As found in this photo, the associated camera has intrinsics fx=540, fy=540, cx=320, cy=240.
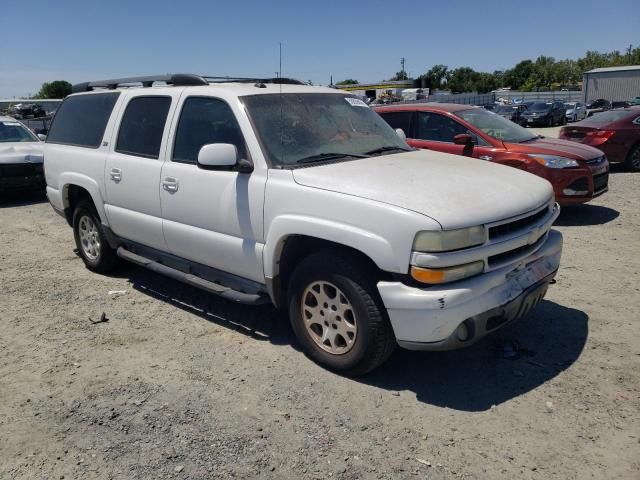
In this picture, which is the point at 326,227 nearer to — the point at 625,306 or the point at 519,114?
the point at 625,306

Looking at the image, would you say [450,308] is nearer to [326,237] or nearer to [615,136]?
[326,237]

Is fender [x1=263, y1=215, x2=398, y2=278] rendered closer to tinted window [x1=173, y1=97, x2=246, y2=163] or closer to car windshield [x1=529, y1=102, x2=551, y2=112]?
tinted window [x1=173, y1=97, x2=246, y2=163]

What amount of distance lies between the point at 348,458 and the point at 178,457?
36.3 inches

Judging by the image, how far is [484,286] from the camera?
3.21m

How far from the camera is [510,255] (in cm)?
346

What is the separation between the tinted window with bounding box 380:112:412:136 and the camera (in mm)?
8422

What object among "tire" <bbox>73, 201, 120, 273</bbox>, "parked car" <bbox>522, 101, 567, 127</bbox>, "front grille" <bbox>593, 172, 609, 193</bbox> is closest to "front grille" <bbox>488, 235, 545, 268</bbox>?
"tire" <bbox>73, 201, 120, 273</bbox>

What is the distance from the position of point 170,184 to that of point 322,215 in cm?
165

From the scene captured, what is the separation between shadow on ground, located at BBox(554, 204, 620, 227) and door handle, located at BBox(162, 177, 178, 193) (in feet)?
18.8

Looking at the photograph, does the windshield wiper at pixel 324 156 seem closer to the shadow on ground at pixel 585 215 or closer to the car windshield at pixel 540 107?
the shadow on ground at pixel 585 215

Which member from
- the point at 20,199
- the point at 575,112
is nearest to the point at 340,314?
the point at 20,199

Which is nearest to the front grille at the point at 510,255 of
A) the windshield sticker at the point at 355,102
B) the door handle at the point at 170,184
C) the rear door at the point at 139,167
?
the windshield sticker at the point at 355,102

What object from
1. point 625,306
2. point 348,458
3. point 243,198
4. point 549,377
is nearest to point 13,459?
point 348,458

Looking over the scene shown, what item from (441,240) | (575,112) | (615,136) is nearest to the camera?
(441,240)
